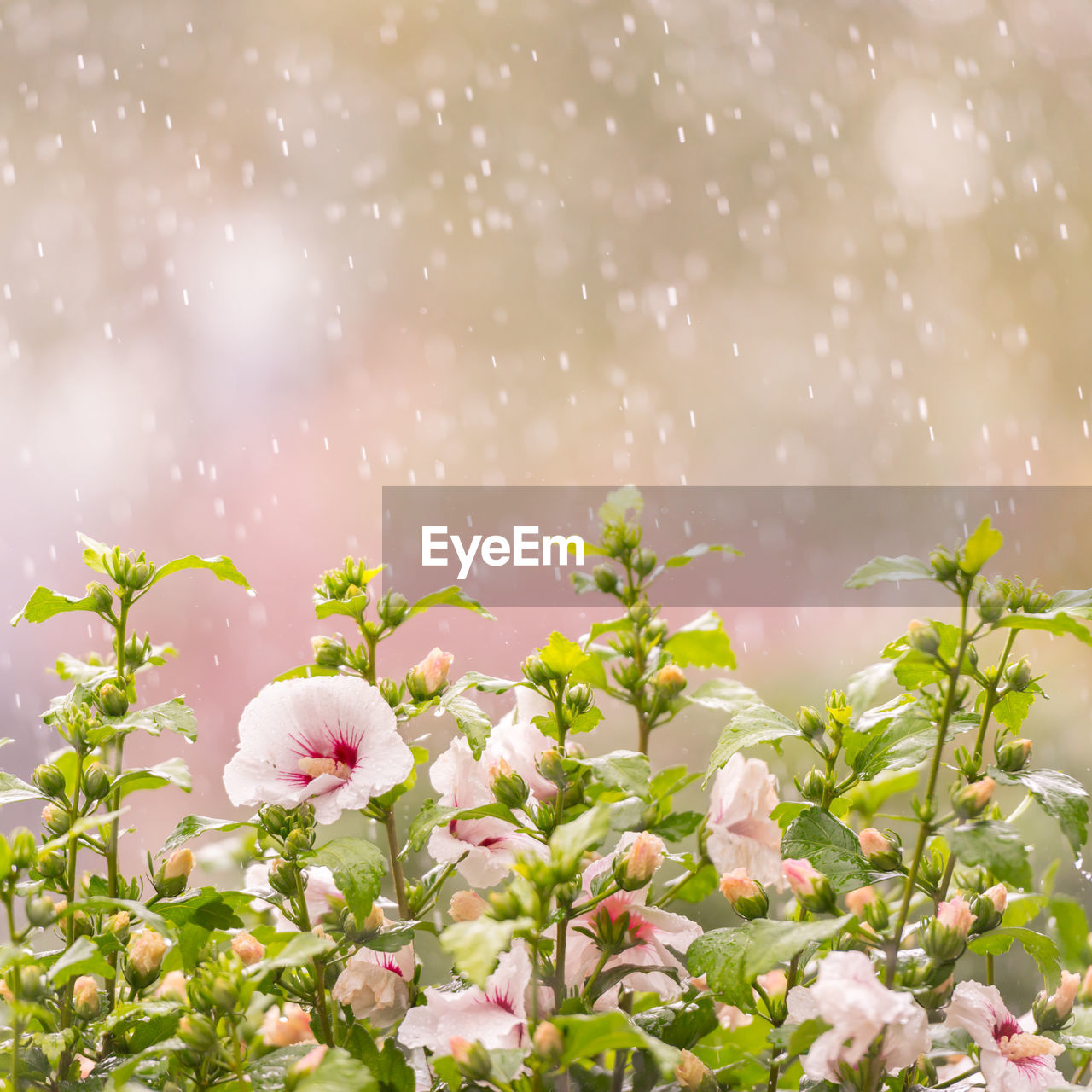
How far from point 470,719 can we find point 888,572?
0.59 ft

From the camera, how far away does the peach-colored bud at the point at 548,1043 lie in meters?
0.29

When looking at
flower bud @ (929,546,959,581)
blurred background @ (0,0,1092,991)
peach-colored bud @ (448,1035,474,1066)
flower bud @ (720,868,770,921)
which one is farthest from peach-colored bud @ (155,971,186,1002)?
blurred background @ (0,0,1092,991)

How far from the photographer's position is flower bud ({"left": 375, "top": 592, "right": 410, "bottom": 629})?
0.45 meters

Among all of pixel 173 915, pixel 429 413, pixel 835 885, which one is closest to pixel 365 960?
pixel 173 915

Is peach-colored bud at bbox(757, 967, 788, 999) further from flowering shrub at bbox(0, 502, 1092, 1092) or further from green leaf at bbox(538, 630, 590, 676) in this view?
green leaf at bbox(538, 630, 590, 676)

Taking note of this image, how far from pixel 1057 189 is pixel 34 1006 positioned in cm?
209

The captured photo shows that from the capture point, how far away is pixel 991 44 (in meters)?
1.87

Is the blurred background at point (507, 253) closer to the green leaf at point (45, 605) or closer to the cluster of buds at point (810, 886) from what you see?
the green leaf at point (45, 605)

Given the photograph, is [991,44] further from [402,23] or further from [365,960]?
[365,960]

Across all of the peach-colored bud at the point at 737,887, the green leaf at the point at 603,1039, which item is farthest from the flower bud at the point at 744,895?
the green leaf at the point at 603,1039

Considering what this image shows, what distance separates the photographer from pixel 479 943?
276 millimetres

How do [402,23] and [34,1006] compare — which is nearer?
[34,1006]

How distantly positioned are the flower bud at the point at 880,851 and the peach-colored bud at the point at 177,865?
302 millimetres

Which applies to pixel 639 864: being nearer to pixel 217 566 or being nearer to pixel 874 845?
pixel 874 845
